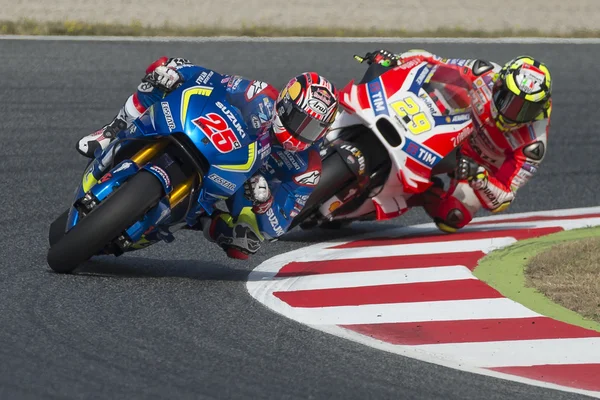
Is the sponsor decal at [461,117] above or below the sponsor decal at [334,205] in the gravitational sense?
above

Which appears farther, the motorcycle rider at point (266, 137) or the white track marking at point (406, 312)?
the motorcycle rider at point (266, 137)

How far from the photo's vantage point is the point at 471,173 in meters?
8.47

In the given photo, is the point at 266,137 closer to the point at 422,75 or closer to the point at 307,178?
the point at 307,178

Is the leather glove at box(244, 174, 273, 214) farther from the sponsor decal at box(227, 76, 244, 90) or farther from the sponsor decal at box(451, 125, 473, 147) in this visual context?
the sponsor decal at box(451, 125, 473, 147)

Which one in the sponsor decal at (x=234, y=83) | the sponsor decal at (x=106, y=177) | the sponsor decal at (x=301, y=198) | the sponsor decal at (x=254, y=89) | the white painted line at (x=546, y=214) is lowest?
the white painted line at (x=546, y=214)

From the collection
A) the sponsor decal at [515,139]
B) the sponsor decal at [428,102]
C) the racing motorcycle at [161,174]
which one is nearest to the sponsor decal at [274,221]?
the racing motorcycle at [161,174]

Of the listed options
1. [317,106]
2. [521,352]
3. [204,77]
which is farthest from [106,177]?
[521,352]

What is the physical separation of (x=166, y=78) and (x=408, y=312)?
1913 mm

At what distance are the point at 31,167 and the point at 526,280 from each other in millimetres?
4207

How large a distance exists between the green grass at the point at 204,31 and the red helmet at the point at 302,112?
20.0 feet

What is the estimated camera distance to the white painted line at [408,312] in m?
5.92

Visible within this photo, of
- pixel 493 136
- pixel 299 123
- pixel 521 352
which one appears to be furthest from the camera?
pixel 493 136

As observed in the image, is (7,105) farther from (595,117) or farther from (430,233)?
(595,117)

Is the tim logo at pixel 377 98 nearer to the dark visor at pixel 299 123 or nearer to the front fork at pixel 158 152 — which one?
the dark visor at pixel 299 123
